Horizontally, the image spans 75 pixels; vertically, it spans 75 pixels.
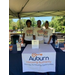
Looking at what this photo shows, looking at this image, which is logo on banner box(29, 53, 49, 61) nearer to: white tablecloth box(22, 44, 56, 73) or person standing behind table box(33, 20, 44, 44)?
white tablecloth box(22, 44, 56, 73)

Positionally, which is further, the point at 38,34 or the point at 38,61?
the point at 38,34

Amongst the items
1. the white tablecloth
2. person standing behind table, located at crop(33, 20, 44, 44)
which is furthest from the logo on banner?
person standing behind table, located at crop(33, 20, 44, 44)

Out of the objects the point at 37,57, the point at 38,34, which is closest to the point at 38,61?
the point at 37,57

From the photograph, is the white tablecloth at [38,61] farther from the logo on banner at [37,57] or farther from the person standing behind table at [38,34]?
the person standing behind table at [38,34]

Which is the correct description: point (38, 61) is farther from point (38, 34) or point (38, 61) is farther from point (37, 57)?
point (38, 34)

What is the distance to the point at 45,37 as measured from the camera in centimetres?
202

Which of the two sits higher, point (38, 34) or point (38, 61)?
point (38, 34)

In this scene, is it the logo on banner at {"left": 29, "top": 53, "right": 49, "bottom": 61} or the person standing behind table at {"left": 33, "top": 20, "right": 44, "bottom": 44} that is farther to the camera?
the person standing behind table at {"left": 33, "top": 20, "right": 44, "bottom": 44}

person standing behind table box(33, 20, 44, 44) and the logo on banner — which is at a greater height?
person standing behind table box(33, 20, 44, 44)

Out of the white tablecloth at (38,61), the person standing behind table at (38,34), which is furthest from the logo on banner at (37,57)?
the person standing behind table at (38,34)
